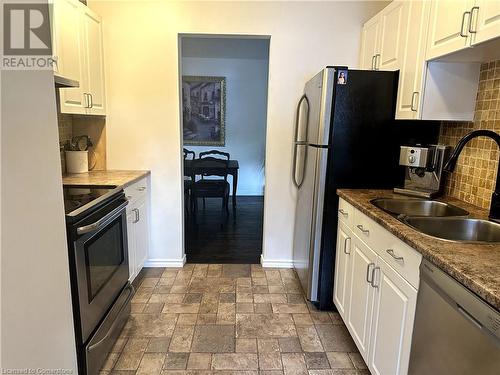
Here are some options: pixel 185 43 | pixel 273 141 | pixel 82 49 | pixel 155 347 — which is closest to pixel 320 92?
pixel 273 141

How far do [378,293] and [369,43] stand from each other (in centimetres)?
204

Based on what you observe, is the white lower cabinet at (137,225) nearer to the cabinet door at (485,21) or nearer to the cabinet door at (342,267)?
the cabinet door at (342,267)

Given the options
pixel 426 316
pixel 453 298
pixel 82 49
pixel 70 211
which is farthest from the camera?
pixel 82 49

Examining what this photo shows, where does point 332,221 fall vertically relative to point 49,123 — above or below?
below

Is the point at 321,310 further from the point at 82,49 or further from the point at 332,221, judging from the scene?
the point at 82,49

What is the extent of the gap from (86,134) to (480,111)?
2.99 metres

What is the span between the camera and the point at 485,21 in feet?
4.70

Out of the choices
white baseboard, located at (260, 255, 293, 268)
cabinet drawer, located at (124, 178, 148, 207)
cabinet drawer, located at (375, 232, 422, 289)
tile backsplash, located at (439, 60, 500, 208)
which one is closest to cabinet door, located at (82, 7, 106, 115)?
cabinet drawer, located at (124, 178, 148, 207)

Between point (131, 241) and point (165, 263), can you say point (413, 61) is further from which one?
point (165, 263)

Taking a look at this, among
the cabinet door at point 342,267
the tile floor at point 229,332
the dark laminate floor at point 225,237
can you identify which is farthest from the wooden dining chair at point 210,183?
the cabinet door at point 342,267

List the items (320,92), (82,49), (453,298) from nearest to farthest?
(453,298), (320,92), (82,49)

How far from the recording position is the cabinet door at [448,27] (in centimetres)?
156

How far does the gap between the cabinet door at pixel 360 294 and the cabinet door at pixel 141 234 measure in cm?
169

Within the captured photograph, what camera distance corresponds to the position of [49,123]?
3.66 feet
